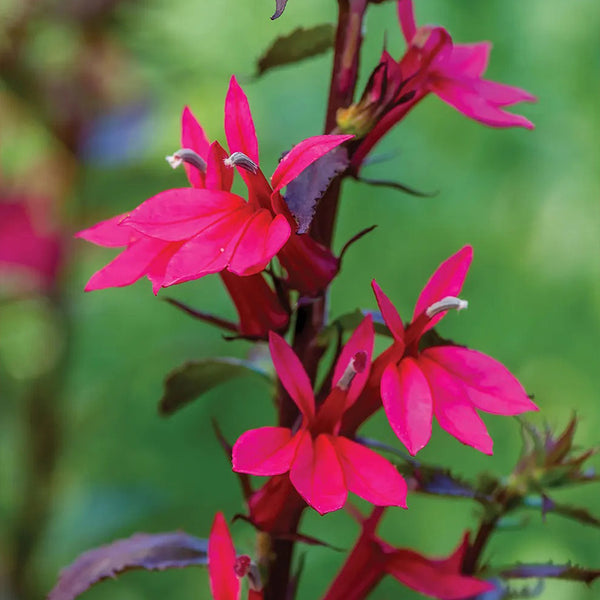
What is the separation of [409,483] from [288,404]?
85 millimetres

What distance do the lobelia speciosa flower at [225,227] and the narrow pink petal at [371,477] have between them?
0.29ft

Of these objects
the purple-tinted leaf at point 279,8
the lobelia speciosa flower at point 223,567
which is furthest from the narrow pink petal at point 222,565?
the purple-tinted leaf at point 279,8

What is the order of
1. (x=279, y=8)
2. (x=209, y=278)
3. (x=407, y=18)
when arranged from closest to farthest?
1. (x=279, y=8)
2. (x=407, y=18)
3. (x=209, y=278)

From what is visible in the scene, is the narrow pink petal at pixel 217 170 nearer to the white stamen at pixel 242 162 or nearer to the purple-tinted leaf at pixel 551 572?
the white stamen at pixel 242 162

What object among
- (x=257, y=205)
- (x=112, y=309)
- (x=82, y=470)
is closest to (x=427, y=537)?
(x=82, y=470)

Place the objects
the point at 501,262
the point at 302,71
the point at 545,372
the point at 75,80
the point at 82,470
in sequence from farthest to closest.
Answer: the point at 302,71, the point at 501,262, the point at 545,372, the point at 82,470, the point at 75,80

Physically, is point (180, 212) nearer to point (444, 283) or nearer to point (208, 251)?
point (208, 251)

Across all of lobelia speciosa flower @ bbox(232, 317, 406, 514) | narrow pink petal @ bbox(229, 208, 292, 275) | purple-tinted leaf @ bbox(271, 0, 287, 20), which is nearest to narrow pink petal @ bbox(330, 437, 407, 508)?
lobelia speciosa flower @ bbox(232, 317, 406, 514)

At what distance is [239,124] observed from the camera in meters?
0.45

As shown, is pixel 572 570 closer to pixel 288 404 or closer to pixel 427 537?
pixel 288 404

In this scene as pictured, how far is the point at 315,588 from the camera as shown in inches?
62.9

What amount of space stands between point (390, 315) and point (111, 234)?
156 millimetres

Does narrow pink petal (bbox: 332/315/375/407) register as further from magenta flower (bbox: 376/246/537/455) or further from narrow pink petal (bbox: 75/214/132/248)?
narrow pink petal (bbox: 75/214/132/248)

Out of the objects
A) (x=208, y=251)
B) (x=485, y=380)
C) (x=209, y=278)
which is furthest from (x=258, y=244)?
(x=209, y=278)
